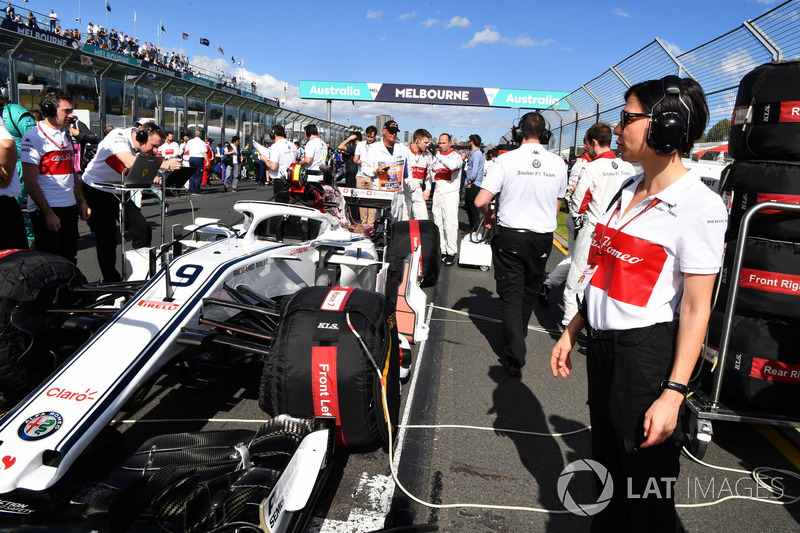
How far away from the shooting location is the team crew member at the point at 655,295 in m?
1.78

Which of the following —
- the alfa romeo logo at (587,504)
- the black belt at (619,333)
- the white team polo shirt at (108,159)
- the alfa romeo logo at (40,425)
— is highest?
the white team polo shirt at (108,159)

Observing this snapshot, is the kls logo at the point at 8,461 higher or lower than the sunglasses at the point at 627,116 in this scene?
lower

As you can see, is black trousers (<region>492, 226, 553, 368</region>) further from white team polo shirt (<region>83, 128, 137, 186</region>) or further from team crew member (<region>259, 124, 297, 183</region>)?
team crew member (<region>259, 124, 297, 183</region>)

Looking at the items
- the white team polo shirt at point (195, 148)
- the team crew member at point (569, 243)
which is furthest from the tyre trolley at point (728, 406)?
the white team polo shirt at point (195, 148)

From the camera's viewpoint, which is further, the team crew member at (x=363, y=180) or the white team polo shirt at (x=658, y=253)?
the team crew member at (x=363, y=180)

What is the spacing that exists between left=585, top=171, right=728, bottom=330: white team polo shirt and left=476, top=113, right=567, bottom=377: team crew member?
2453mm

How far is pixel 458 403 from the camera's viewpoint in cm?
400

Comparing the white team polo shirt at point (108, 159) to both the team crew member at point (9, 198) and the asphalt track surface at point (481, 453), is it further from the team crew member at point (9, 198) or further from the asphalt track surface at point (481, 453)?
the asphalt track surface at point (481, 453)

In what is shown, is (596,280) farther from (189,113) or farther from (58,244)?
(189,113)

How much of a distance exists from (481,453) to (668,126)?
2.18 metres

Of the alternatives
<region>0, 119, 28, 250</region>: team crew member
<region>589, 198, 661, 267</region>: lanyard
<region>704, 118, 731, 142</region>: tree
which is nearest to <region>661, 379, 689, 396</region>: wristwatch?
<region>589, 198, 661, 267</region>: lanyard

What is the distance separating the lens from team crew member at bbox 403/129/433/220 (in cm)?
902

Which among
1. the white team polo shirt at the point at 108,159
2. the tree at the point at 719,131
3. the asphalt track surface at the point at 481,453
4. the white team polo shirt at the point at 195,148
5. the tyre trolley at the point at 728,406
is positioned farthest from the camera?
the white team polo shirt at the point at 195,148

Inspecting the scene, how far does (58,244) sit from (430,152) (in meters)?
5.61
